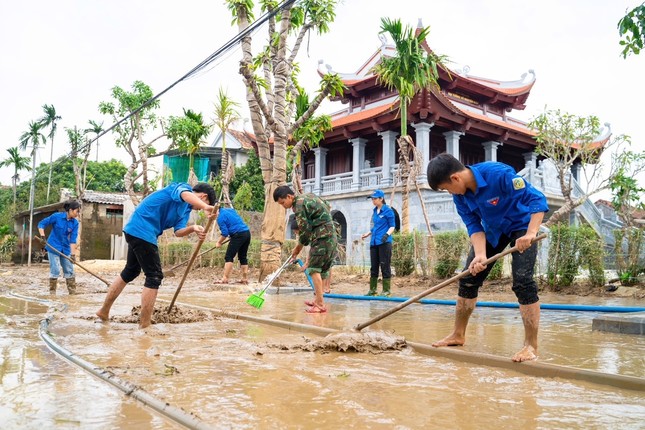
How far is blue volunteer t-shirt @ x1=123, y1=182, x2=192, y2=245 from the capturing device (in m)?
4.85

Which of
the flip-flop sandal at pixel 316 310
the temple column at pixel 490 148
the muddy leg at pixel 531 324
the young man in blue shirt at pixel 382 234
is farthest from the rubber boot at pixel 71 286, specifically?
the temple column at pixel 490 148

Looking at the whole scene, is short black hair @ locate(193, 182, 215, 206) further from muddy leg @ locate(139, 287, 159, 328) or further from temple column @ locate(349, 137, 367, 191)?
temple column @ locate(349, 137, 367, 191)

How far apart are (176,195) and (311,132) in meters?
9.76

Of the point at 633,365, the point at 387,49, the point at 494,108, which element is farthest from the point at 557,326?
the point at 494,108

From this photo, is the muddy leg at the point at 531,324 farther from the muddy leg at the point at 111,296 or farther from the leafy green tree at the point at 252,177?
the leafy green tree at the point at 252,177

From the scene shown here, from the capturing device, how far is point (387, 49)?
22047 millimetres

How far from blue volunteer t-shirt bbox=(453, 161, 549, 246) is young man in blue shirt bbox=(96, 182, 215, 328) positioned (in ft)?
7.72

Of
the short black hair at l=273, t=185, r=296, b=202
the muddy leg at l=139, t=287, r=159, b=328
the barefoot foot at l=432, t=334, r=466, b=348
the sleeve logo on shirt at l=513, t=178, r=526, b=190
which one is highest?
the short black hair at l=273, t=185, r=296, b=202

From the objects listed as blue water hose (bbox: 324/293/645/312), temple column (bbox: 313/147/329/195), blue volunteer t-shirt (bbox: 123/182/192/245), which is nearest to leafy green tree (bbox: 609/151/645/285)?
blue water hose (bbox: 324/293/645/312)

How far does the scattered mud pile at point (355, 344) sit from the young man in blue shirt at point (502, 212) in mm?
310

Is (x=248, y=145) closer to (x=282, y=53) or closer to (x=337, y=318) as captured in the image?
(x=282, y=53)

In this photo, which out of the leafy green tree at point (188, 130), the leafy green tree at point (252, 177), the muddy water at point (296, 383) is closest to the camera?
the muddy water at point (296, 383)

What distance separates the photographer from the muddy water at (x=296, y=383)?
217 cm

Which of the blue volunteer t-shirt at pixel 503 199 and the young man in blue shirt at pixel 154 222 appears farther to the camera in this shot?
the young man in blue shirt at pixel 154 222
